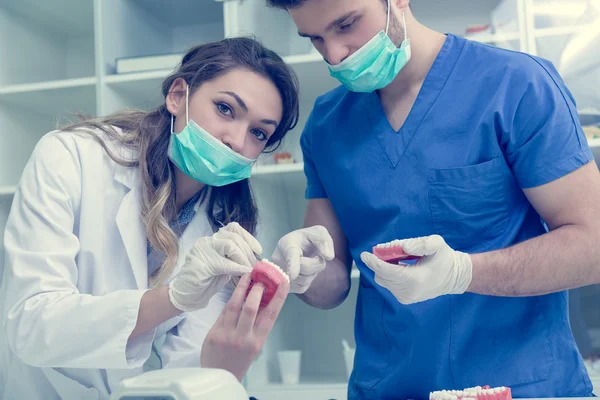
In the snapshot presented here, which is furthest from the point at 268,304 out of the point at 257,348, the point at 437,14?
the point at 437,14

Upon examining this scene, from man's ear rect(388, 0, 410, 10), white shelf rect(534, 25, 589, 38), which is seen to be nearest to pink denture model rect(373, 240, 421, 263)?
man's ear rect(388, 0, 410, 10)

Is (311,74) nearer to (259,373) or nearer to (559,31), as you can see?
(559,31)

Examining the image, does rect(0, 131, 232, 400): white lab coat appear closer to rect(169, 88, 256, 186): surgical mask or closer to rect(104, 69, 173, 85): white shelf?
rect(169, 88, 256, 186): surgical mask

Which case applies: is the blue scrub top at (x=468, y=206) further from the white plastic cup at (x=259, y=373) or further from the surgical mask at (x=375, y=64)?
the white plastic cup at (x=259, y=373)

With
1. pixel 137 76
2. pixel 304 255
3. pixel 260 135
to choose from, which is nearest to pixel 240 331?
pixel 304 255

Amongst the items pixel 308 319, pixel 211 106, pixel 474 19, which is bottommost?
pixel 308 319

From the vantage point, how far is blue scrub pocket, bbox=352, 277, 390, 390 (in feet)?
3.96

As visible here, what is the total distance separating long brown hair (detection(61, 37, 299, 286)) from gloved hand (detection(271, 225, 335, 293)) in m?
0.24

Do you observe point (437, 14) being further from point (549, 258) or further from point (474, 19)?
point (549, 258)

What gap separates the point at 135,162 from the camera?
1.28 metres

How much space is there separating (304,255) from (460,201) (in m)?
0.33

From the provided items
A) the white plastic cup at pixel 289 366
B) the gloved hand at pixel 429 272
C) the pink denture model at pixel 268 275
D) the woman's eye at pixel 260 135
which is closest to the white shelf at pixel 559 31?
the woman's eye at pixel 260 135

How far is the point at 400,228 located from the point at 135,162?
58 cm

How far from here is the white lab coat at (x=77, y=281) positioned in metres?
1.00
